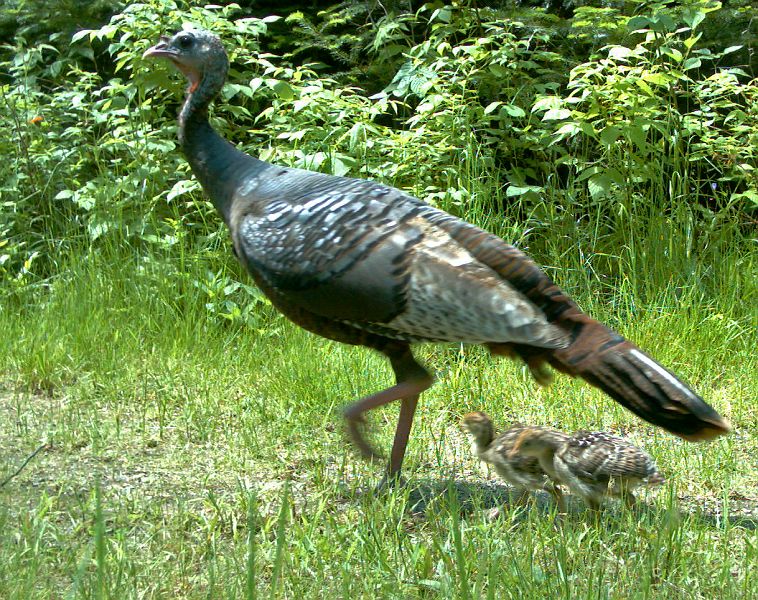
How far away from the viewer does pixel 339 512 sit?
4023 mm

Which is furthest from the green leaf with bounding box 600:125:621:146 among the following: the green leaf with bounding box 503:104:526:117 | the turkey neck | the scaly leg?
the scaly leg

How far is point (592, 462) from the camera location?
12.3 ft

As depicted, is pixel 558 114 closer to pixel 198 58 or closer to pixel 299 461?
pixel 198 58

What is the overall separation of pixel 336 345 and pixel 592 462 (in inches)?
93.8

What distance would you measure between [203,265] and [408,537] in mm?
3485

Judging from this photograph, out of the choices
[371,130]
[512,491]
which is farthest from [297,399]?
[371,130]

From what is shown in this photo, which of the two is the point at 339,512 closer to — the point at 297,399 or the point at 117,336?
the point at 297,399

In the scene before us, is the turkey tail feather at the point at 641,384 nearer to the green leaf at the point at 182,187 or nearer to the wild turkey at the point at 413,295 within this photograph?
the wild turkey at the point at 413,295

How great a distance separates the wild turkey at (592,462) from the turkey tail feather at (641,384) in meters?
0.18

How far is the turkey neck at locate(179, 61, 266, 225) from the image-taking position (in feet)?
15.9

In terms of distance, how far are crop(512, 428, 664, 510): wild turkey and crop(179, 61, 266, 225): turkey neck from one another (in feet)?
6.18

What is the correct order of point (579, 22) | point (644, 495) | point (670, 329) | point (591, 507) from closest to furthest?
1. point (591, 507)
2. point (644, 495)
3. point (670, 329)
4. point (579, 22)

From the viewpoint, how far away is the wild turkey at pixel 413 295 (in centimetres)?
382

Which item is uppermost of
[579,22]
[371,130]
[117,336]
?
[579,22]
